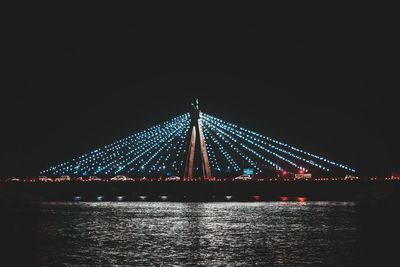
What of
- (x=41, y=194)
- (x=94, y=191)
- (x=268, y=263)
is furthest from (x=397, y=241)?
(x=41, y=194)

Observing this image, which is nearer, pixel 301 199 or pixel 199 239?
pixel 199 239

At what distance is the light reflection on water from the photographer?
36938mm

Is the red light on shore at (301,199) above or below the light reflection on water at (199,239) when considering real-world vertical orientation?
above

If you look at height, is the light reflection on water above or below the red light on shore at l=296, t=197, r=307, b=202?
below

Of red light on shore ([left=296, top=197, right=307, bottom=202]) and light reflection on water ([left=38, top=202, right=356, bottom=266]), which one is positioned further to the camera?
red light on shore ([left=296, top=197, right=307, bottom=202])

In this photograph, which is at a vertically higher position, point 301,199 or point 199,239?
point 301,199

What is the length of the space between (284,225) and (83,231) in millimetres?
14331

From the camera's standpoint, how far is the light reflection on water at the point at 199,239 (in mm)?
36938

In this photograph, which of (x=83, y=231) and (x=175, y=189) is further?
(x=175, y=189)

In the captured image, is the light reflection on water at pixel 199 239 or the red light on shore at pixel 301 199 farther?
the red light on shore at pixel 301 199

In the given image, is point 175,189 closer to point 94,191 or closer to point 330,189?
point 94,191

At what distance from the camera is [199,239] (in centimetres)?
4559

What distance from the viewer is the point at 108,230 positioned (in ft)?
171

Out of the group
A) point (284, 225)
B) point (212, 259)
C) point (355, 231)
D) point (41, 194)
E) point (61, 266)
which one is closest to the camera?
point (61, 266)
